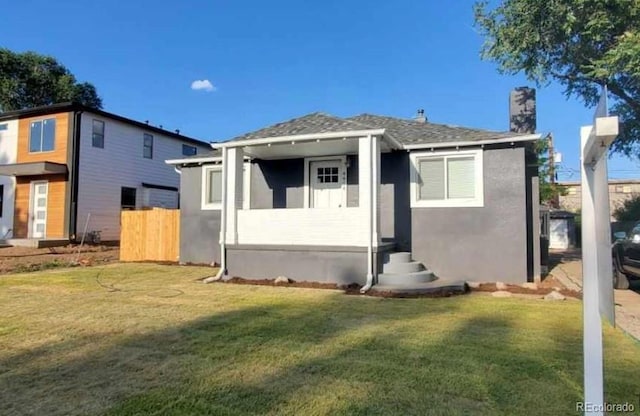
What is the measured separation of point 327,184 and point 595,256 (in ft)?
30.6

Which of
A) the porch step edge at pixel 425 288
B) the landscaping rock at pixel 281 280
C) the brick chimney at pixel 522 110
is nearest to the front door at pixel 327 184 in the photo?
the landscaping rock at pixel 281 280

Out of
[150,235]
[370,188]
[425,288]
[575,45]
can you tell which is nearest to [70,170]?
[150,235]

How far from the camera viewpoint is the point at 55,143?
18.2 metres

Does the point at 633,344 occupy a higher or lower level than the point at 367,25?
lower

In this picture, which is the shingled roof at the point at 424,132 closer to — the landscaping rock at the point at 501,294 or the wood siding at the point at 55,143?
the landscaping rock at the point at 501,294

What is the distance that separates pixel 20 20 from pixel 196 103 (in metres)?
10.4

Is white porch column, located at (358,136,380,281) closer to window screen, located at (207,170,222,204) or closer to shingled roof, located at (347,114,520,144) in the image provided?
shingled roof, located at (347,114,520,144)

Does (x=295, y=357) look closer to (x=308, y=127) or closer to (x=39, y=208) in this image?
(x=308, y=127)

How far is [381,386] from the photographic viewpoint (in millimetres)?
3586

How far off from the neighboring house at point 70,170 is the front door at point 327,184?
39.0ft

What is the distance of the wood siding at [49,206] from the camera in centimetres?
1797

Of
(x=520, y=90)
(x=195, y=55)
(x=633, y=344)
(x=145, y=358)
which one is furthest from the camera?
(x=195, y=55)

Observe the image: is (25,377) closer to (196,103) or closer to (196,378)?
(196,378)

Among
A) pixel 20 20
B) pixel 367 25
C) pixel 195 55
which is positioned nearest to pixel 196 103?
pixel 195 55
